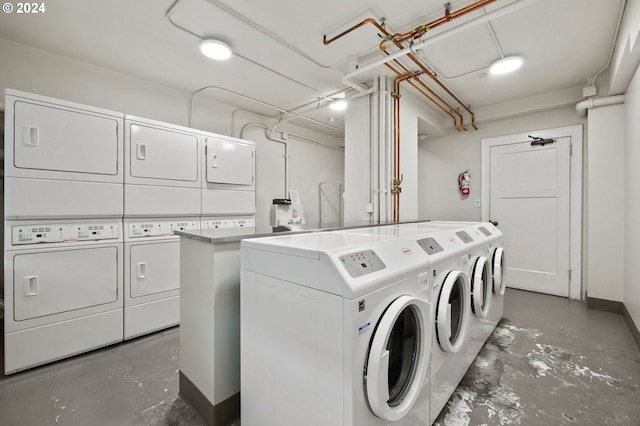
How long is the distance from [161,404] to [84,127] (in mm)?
2204

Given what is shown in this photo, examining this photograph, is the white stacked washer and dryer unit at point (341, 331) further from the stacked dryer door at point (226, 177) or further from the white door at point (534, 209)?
the white door at point (534, 209)

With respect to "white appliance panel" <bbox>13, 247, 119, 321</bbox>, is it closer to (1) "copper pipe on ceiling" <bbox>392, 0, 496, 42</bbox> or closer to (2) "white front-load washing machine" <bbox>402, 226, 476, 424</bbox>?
(2) "white front-load washing machine" <bbox>402, 226, 476, 424</bbox>

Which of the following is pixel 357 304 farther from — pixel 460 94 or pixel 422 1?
pixel 460 94

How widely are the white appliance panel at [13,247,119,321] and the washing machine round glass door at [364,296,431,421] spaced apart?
8.03 feet

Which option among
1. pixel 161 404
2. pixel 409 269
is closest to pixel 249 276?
pixel 409 269

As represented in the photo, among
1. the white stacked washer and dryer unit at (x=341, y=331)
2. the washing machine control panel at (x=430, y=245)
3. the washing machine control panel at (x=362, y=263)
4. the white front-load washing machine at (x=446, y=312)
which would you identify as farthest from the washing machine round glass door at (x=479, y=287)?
the washing machine control panel at (x=362, y=263)

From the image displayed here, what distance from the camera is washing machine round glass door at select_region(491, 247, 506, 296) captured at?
234 centimetres

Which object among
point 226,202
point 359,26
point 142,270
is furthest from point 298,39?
point 142,270

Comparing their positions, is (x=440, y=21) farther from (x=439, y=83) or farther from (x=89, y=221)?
(x=89, y=221)

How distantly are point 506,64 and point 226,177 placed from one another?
3189mm

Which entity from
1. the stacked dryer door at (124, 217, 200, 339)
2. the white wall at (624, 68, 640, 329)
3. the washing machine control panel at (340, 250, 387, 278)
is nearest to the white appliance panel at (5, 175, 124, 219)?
the stacked dryer door at (124, 217, 200, 339)

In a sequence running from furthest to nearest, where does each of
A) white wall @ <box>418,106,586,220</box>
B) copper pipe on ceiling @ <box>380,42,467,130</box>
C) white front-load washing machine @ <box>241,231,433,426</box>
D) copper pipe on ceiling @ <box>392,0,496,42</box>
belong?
white wall @ <box>418,106,586,220</box> → copper pipe on ceiling @ <box>380,42,467,130</box> → copper pipe on ceiling @ <box>392,0,496,42</box> → white front-load washing machine @ <box>241,231,433,426</box>

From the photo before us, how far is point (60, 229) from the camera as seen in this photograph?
2168 mm

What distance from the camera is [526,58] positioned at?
2.70m
